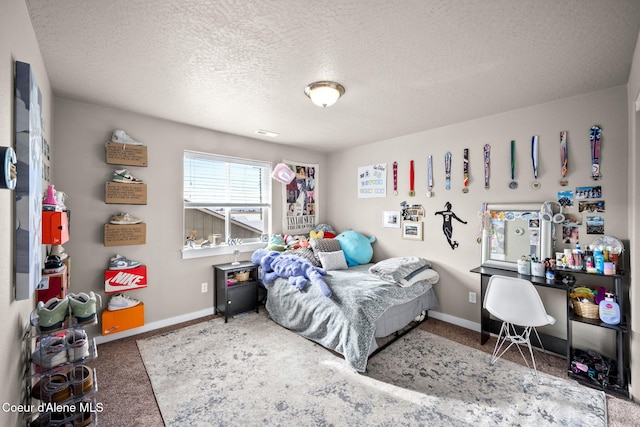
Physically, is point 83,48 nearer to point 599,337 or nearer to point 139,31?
point 139,31

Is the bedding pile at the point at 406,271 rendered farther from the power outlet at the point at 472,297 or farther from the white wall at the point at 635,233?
the white wall at the point at 635,233

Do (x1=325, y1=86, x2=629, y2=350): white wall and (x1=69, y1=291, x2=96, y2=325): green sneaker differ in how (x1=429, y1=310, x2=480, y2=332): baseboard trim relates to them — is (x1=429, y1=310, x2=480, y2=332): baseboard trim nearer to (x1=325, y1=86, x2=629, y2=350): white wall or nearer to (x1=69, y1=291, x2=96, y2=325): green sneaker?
(x1=325, y1=86, x2=629, y2=350): white wall

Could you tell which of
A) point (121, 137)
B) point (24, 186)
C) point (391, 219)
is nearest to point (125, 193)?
point (121, 137)

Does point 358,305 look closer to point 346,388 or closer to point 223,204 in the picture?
point 346,388

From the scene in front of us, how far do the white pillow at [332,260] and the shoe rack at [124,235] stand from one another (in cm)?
202

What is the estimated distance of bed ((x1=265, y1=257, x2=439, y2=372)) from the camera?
2.42 meters

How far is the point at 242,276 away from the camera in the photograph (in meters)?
3.54

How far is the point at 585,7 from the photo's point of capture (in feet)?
4.68

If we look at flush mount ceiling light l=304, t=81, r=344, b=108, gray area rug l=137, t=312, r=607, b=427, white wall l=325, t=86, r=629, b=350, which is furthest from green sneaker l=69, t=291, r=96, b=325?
white wall l=325, t=86, r=629, b=350

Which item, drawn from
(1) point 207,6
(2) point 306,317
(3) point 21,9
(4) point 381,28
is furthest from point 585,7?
(2) point 306,317

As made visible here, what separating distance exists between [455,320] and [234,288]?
9.01 feet

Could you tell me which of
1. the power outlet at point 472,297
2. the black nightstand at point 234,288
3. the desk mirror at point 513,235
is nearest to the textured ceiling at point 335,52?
the desk mirror at point 513,235

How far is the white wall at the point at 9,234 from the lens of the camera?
116 cm

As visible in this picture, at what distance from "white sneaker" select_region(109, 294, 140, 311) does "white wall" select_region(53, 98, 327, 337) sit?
0.11 m
